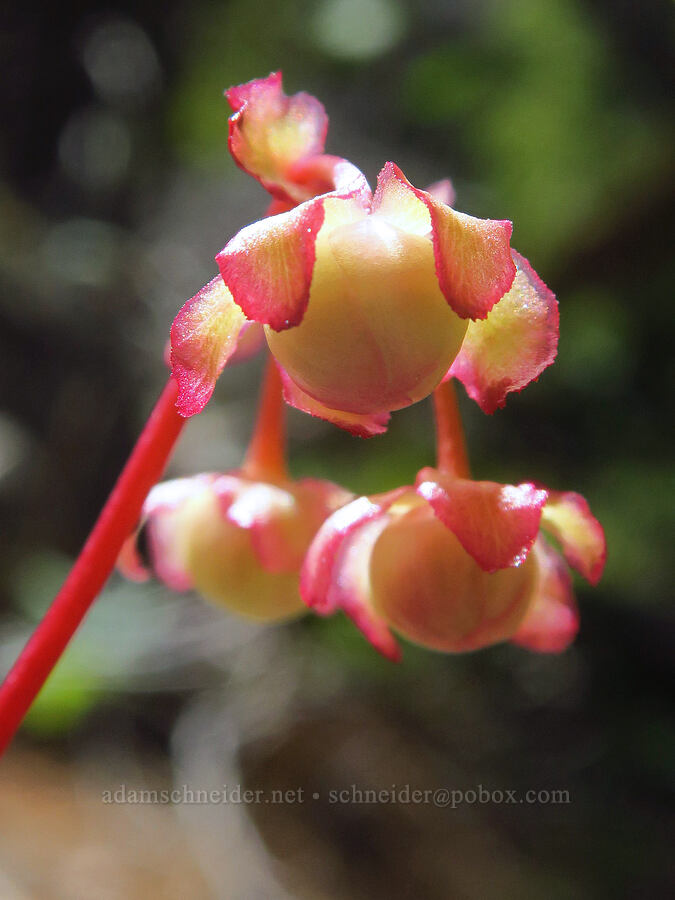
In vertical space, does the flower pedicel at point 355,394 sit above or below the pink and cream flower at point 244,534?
above

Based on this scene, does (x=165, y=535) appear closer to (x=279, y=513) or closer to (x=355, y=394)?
(x=279, y=513)

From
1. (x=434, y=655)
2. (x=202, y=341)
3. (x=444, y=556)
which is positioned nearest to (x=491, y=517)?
(x=444, y=556)

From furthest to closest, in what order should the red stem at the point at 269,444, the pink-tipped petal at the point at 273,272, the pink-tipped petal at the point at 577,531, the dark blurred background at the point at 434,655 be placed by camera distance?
1. the dark blurred background at the point at 434,655
2. the red stem at the point at 269,444
3. the pink-tipped petal at the point at 577,531
4. the pink-tipped petal at the point at 273,272

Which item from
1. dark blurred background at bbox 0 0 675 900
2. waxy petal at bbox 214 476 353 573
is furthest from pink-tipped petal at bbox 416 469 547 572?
dark blurred background at bbox 0 0 675 900

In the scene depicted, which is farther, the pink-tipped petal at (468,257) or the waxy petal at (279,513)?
the waxy petal at (279,513)

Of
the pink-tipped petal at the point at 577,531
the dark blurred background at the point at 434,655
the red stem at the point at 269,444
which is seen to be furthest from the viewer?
the dark blurred background at the point at 434,655

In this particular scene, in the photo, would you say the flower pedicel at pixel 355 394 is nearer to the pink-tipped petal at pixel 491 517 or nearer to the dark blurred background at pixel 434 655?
the pink-tipped petal at pixel 491 517

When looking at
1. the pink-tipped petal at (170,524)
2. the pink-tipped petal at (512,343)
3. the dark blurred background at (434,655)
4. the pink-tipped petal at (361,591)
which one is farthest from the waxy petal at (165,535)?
the dark blurred background at (434,655)

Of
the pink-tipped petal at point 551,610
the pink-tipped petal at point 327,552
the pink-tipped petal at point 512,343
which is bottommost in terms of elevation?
the pink-tipped petal at point 551,610
